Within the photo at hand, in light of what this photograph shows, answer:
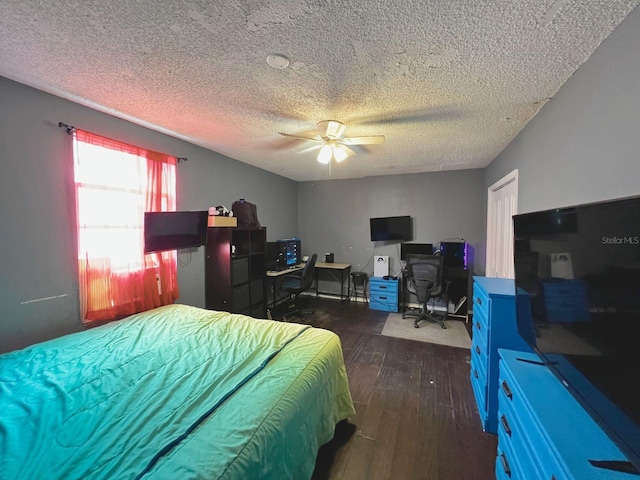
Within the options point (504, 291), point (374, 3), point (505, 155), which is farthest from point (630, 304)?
point (505, 155)

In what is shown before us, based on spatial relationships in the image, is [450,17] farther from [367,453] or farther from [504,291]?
[367,453]

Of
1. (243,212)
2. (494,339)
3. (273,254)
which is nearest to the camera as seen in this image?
(494,339)

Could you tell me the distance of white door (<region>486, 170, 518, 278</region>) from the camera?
2.69 metres

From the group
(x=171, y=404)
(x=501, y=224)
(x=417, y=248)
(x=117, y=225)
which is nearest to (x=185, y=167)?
(x=117, y=225)

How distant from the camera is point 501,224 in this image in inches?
123

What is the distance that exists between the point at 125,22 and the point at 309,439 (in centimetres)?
228

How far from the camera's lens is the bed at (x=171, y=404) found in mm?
868

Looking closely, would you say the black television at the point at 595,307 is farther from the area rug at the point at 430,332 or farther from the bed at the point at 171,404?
the area rug at the point at 430,332

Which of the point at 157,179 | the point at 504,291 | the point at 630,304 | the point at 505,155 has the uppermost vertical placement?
the point at 505,155

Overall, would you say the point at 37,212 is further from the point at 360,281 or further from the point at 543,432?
the point at 360,281

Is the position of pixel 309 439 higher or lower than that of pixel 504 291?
lower

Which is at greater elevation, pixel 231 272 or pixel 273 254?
pixel 273 254

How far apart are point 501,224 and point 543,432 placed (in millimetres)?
2876

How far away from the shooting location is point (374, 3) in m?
1.05
